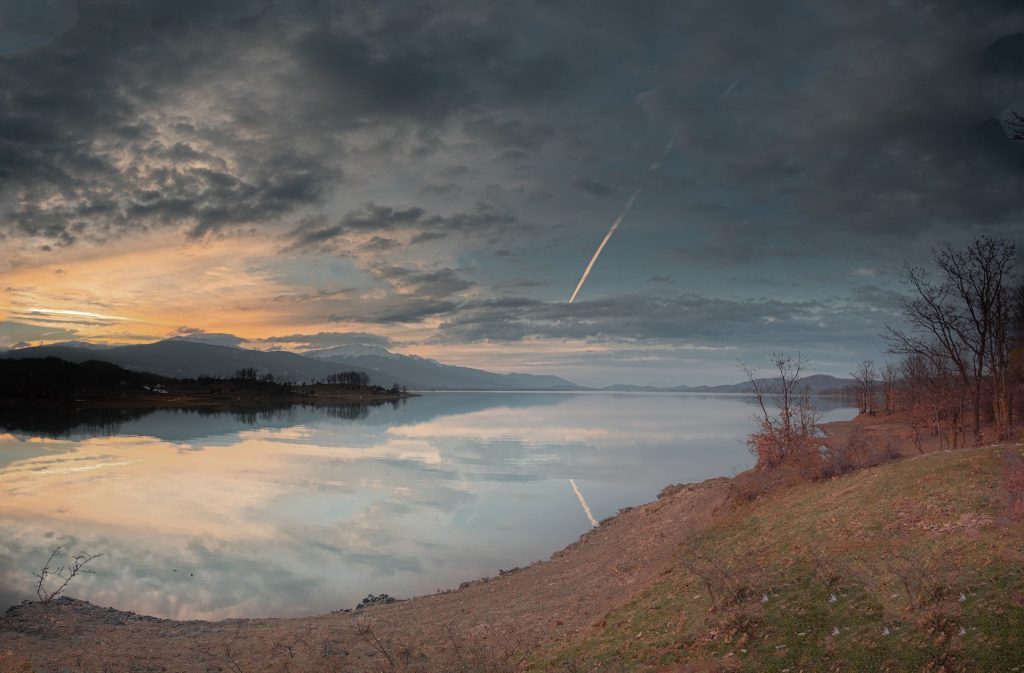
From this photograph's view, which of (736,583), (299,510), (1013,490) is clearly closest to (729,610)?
(736,583)

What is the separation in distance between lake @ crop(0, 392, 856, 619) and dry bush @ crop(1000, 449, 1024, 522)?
18.6 metres

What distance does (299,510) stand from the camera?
1517 inches

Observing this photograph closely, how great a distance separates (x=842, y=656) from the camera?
10.5 metres

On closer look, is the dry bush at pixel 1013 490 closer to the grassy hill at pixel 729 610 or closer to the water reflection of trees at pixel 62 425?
the grassy hill at pixel 729 610

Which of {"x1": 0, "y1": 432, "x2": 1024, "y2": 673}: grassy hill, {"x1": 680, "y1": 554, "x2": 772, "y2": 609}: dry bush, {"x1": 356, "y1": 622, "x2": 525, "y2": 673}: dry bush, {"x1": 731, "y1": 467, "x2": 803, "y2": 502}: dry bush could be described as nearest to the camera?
{"x1": 0, "y1": 432, "x2": 1024, "y2": 673}: grassy hill

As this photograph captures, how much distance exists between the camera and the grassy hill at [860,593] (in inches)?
401

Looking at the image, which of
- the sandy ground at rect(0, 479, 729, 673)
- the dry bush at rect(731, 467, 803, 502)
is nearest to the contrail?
the sandy ground at rect(0, 479, 729, 673)

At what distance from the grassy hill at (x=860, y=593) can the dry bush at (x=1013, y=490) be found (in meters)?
0.22

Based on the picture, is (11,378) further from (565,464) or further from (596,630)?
(596,630)

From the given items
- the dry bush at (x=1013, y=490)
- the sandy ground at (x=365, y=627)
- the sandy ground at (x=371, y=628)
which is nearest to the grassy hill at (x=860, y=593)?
the dry bush at (x=1013, y=490)

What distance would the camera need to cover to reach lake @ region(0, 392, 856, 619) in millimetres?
25109

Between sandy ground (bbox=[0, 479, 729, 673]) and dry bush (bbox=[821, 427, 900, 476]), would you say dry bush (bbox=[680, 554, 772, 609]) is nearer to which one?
sandy ground (bbox=[0, 479, 729, 673])

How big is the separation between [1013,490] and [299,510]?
118ft

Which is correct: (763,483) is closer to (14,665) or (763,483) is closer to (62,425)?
(14,665)
